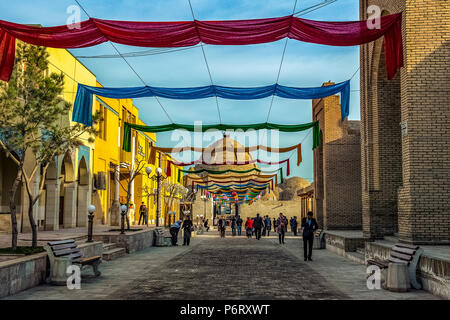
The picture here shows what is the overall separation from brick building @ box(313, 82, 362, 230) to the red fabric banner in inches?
565

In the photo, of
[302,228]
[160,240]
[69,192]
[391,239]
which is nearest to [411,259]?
[391,239]

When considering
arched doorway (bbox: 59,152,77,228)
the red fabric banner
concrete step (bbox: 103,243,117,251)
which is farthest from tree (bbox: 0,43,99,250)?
arched doorway (bbox: 59,152,77,228)

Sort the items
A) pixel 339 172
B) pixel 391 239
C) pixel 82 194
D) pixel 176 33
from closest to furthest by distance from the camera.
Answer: pixel 176 33
pixel 391 239
pixel 339 172
pixel 82 194

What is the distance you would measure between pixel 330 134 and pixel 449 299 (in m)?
17.2

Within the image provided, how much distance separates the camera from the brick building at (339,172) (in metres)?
23.4

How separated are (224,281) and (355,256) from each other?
5804 mm

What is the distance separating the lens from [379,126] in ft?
47.3

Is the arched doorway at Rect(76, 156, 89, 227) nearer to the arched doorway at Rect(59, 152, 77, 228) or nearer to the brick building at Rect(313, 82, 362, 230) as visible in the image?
the arched doorway at Rect(59, 152, 77, 228)

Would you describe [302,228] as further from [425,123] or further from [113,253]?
[425,123]

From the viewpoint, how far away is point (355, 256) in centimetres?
1415

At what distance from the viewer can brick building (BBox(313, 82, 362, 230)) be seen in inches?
922

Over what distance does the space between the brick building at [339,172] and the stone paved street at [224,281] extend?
30.0 ft

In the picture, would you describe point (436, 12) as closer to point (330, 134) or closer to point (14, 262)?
point (14, 262)

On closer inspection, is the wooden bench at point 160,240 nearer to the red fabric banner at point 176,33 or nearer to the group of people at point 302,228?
the group of people at point 302,228
